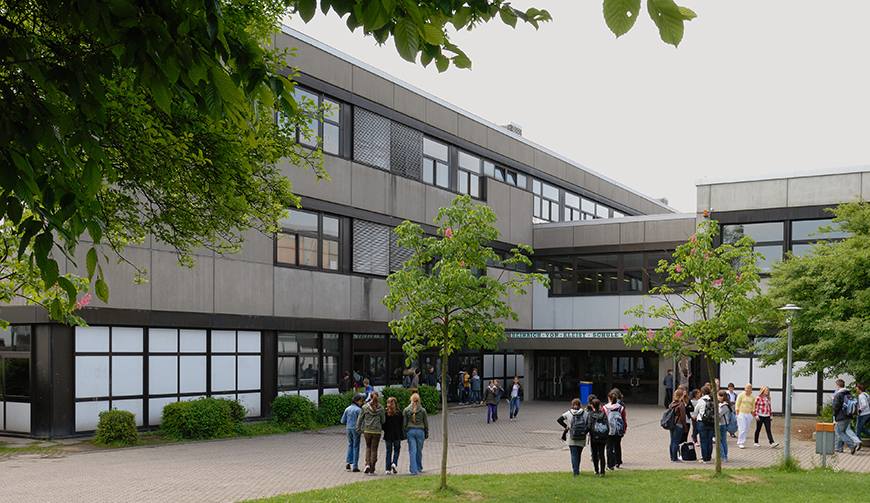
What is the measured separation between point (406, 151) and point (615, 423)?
16684 mm

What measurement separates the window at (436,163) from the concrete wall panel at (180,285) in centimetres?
1102

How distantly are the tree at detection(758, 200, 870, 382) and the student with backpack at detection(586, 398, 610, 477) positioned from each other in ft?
22.4

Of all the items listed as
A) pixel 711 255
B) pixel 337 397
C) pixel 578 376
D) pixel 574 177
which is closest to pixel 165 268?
pixel 337 397

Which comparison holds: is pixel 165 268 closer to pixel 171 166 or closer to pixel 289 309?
pixel 289 309

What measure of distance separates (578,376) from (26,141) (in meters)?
34.6

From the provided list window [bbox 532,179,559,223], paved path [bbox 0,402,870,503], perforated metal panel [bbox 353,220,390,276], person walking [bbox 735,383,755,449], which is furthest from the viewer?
window [bbox 532,179,559,223]

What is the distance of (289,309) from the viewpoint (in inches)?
1036

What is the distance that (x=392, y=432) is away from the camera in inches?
651

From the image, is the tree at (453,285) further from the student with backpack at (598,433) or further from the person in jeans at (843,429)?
the person in jeans at (843,429)

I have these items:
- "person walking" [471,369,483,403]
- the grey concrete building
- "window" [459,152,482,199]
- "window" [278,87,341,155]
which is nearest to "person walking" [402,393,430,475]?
the grey concrete building

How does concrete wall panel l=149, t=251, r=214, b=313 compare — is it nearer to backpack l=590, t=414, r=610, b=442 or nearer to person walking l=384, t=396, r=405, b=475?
person walking l=384, t=396, r=405, b=475

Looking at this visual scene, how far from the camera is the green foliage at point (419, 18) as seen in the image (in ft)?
13.7

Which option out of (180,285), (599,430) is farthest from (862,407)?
(180,285)

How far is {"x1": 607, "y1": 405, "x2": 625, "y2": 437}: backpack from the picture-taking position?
16562mm
